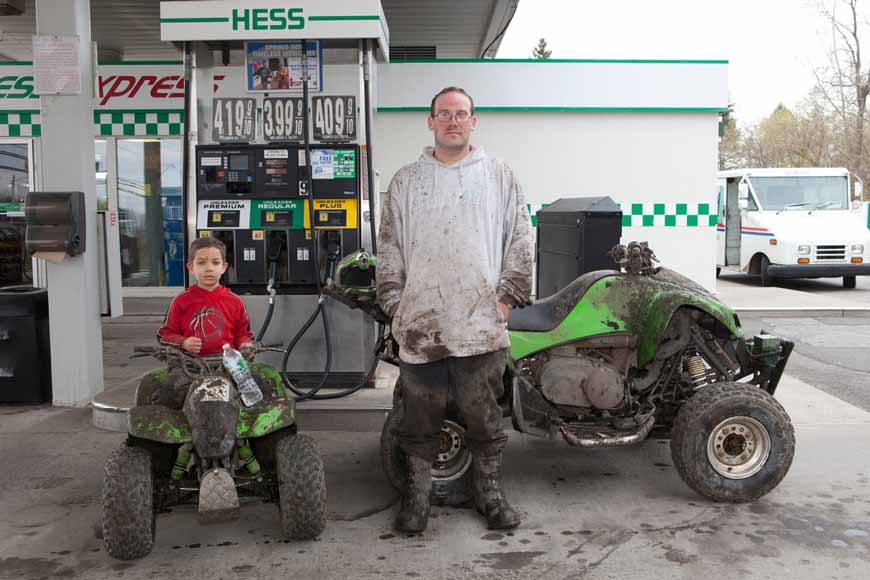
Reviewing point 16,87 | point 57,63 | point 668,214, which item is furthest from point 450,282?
point 16,87

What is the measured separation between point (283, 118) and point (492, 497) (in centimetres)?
387

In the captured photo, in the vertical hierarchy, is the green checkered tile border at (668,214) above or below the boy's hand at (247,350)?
above

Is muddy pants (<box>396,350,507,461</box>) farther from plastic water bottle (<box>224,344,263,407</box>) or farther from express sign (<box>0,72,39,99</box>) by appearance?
express sign (<box>0,72,39,99</box>)

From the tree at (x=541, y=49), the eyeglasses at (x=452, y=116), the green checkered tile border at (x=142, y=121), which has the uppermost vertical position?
the tree at (x=541, y=49)

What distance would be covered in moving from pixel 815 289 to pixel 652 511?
Answer: 1162 centimetres

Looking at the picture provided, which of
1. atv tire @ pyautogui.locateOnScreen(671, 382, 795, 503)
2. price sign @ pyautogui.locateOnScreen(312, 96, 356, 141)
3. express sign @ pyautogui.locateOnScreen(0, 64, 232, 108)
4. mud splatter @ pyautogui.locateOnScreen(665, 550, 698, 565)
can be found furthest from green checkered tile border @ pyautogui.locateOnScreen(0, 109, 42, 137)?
mud splatter @ pyautogui.locateOnScreen(665, 550, 698, 565)

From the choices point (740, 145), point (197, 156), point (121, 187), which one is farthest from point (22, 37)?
point (740, 145)

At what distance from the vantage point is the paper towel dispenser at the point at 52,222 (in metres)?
5.86

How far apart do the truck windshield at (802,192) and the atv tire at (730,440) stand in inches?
456

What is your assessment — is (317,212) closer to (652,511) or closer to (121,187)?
(652,511)

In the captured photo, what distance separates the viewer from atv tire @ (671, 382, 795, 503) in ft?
13.6

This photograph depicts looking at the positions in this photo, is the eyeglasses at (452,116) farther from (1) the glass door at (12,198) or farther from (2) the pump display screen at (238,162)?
(1) the glass door at (12,198)

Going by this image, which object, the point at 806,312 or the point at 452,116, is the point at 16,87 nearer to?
the point at 452,116

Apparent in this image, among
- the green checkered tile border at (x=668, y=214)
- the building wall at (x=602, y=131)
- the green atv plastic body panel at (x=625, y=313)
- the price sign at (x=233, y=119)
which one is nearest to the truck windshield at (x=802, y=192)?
the green checkered tile border at (x=668, y=214)
